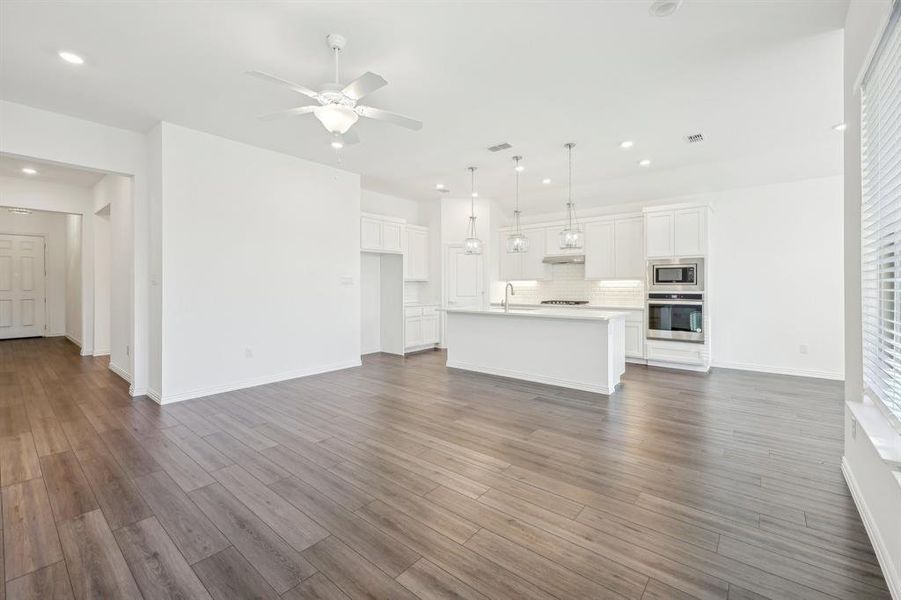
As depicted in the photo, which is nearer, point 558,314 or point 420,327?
point 558,314

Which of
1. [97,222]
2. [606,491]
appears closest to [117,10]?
[606,491]

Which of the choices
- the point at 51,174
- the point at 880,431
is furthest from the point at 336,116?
the point at 51,174

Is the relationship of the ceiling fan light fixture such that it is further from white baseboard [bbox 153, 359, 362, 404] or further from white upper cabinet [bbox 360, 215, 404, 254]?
white upper cabinet [bbox 360, 215, 404, 254]

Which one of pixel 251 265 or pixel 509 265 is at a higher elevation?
pixel 509 265

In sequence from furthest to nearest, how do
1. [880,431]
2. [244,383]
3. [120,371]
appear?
[120,371], [244,383], [880,431]

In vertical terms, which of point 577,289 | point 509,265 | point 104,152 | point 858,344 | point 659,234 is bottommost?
point 858,344

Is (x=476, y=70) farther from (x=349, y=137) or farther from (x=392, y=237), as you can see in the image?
(x=392, y=237)

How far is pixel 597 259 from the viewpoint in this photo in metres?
6.93

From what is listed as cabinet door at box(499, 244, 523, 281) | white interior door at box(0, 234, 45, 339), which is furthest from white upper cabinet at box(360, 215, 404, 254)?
white interior door at box(0, 234, 45, 339)

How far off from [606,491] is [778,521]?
2.86 ft

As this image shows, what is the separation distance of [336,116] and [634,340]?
568 centimetres

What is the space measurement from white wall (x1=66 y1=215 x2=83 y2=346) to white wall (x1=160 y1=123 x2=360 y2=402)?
5.21 metres

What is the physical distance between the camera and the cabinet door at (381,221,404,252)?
23.1 ft

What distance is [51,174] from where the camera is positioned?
5984 millimetres
